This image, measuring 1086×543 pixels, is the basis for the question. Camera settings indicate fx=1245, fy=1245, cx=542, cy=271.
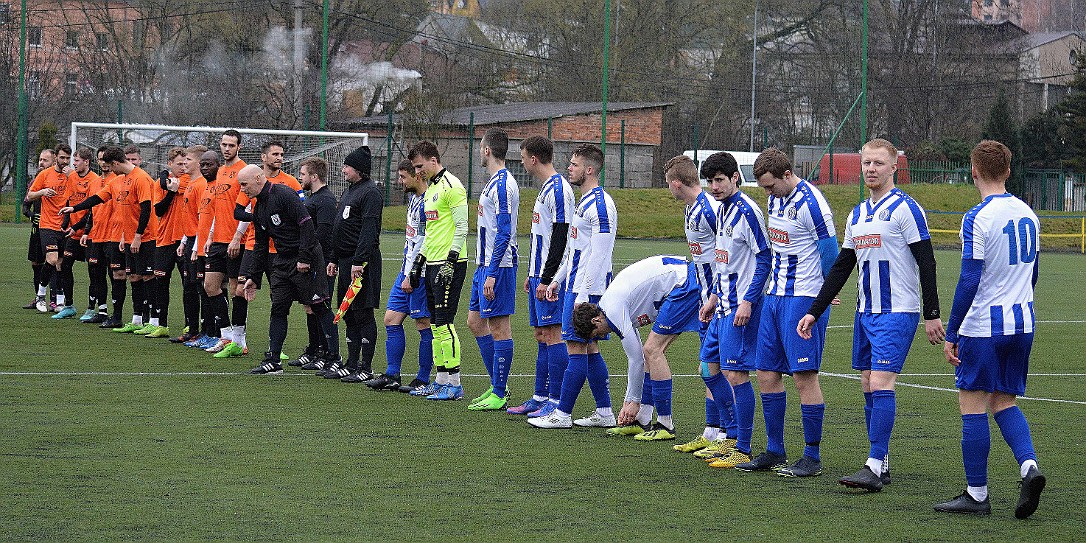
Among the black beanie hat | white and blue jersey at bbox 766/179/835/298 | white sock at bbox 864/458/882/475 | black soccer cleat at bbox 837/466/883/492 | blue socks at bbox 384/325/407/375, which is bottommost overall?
black soccer cleat at bbox 837/466/883/492

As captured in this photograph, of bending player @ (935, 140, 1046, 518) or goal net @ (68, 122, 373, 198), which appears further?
goal net @ (68, 122, 373, 198)

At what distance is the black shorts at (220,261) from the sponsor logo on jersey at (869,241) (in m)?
7.25

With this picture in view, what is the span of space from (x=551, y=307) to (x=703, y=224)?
1424 mm

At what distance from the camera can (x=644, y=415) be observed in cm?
858

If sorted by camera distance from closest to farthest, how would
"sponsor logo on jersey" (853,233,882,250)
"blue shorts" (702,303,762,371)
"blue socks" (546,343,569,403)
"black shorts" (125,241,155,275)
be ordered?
"sponsor logo on jersey" (853,233,882,250), "blue shorts" (702,303,762,371), "blue socks" (546,343,569,403), "black shorts" (125,241,155,275)

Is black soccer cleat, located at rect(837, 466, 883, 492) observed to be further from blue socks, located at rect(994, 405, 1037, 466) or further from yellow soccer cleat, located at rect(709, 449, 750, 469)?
yellow soccer cleat, located at rect(709, 449, 750, 469)

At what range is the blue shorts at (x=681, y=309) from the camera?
8266 mm

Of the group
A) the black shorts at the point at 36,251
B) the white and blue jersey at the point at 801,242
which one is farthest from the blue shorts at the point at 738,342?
the black shorts at the point at 36,251

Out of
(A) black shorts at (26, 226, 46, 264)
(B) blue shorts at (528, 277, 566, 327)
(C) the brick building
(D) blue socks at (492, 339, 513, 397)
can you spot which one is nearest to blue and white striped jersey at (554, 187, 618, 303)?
(B) blue shorts at (528, 277, 566, 327)

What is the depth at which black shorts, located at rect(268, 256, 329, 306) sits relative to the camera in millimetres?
11305

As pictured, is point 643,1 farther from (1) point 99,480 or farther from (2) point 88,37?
(1) point 99,480

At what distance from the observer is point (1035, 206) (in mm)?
48000

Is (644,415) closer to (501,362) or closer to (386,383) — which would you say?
(501,362)

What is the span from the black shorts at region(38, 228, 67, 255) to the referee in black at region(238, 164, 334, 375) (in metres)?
5.43
